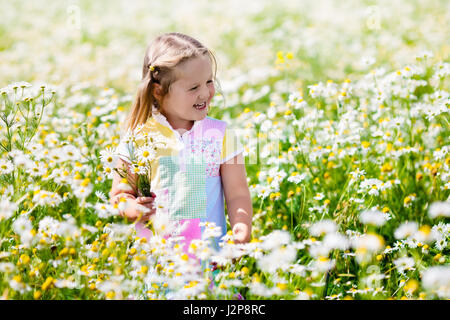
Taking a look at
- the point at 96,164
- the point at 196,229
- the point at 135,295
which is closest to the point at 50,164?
the point at 96,164

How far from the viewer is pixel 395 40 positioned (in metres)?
6.65

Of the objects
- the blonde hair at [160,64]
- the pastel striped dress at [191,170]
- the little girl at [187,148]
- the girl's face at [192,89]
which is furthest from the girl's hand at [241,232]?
the blonde hair at [160,64]

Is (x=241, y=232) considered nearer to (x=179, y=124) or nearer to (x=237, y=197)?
(x=237, y=197)

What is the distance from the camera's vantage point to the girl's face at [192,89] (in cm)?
228

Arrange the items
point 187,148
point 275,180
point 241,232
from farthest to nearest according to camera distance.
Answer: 1. point 275,180
2. point 187,148
3. point 241,232

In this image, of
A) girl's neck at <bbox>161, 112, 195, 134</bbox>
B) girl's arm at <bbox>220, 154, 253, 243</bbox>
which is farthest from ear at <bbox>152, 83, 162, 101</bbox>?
girl's arm at <bbox>220, 154, 253, 243</bbox>

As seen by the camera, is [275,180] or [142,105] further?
[275,180]

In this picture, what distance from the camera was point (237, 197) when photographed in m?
2.37

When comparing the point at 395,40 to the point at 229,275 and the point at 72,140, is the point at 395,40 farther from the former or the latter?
the point at 229,275

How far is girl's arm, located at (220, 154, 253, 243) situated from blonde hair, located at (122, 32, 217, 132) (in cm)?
47

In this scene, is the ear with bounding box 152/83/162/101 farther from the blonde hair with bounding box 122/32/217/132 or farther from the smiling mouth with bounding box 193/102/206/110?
the smiling mouth with bounding box 193/102/206/110

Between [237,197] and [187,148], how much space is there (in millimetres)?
331

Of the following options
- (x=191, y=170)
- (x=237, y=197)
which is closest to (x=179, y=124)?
(x=191, y=170)

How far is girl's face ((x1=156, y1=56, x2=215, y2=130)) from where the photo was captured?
2.28m
